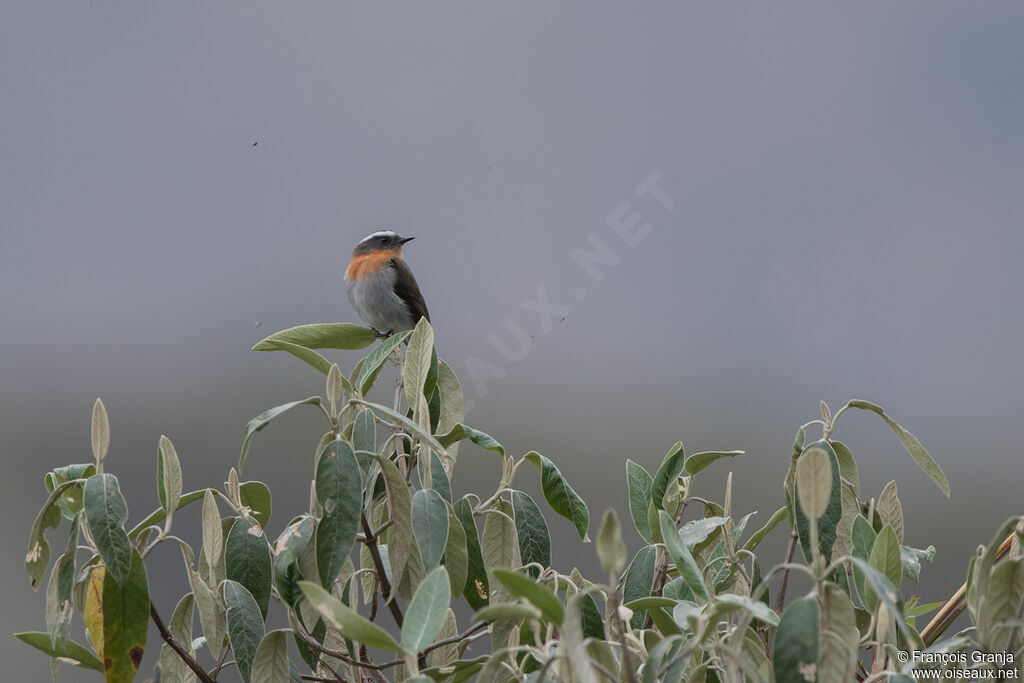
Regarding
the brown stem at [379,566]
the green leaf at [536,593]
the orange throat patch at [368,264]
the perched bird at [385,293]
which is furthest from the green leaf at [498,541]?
the orange throat patch at [368,264]

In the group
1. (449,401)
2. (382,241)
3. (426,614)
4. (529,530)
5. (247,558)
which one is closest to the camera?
(426,614)

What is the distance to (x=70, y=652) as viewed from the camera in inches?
33.4

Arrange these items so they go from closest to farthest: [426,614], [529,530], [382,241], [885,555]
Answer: [426,614] → [885,555] → [529,530] → [382,241]

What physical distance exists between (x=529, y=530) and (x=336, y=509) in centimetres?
23

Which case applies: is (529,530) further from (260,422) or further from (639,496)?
(260,422)

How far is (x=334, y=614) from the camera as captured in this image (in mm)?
544

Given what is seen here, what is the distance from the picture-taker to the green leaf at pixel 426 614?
56 centimetres

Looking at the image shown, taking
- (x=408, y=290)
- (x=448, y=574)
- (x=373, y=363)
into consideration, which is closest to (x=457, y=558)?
(x=448, y=574)

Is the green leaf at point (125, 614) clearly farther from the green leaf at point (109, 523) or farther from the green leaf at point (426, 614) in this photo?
the green leaf at point (426, 614)

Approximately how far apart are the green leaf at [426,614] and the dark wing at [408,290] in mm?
Result: 1876

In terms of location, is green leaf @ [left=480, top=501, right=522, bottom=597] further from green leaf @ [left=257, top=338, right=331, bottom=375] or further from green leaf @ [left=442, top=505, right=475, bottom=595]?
green leaf @ [left=257, top=338, right=331, bottom=375]

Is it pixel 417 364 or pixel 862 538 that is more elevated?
pixel 417 364

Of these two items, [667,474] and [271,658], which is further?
A: [667,474]

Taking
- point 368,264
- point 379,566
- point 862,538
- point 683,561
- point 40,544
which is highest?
point 368,264
